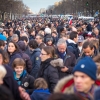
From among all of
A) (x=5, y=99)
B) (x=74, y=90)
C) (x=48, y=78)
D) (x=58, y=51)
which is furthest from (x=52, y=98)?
(x=58, y=51)

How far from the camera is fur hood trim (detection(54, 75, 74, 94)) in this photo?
374 centimetres

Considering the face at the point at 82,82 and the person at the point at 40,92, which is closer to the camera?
the face at the point at 82,82

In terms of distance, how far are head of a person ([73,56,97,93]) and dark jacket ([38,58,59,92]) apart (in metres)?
2.30

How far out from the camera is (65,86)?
Result: 12.4 ft

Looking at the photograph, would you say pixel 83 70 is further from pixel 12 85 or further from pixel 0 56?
pixel 0 56

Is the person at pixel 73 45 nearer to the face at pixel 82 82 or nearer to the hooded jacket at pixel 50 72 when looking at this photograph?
the hooded jacket at pixel 50 72

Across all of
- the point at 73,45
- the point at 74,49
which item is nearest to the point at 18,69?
the point at 74,49

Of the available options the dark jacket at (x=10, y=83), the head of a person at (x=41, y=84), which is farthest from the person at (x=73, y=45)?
the dark jacket at (x=10, y=83)

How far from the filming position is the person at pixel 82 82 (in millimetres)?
3633

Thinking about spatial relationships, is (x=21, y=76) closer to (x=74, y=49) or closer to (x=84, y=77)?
(x=84, y=77)

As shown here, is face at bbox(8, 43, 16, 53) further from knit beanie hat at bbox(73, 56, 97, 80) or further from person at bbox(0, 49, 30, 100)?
knit beanie hat at bbox(73, 56, 97, 80)

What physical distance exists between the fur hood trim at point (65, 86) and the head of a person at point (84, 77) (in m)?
0.12

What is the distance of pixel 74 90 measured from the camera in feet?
12.1

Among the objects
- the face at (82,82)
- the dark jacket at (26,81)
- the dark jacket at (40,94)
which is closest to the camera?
the face at (82,82)
